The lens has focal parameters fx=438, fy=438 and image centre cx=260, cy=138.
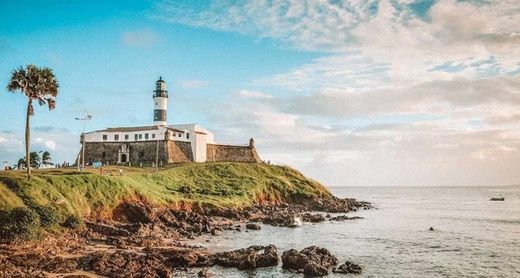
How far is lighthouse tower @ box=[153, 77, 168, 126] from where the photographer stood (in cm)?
10181

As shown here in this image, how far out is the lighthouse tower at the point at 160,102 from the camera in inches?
4008

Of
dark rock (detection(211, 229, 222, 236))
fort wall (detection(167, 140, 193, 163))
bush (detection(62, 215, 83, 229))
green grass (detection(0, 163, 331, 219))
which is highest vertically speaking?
fort wall (detection(167, 140, 193, 163))

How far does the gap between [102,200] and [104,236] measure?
31.2 ft

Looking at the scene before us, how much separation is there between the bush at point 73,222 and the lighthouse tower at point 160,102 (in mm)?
63705

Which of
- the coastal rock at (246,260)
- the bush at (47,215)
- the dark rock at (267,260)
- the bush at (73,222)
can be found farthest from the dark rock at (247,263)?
the bush at (47,215)

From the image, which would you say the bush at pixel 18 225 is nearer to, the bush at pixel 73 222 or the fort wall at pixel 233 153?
the bush at pixel 73 222

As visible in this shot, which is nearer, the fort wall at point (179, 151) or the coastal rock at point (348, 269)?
the coastal rock at point (348, 269)

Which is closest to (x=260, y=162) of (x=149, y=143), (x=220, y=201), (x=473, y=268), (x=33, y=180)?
(x=149, y=143)

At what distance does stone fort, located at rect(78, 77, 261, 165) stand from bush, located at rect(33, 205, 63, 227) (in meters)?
51.4

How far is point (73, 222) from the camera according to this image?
38.9 m

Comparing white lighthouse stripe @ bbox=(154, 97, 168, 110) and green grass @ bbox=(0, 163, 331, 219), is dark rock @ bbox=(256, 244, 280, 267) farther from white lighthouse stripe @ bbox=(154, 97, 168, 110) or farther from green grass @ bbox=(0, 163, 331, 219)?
white lighthouse stripe @ bbox=(154, 97, 168, 110)

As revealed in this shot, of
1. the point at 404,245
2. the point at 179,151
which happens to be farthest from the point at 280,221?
the point at 179,151

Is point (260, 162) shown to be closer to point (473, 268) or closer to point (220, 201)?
point (220, 201)

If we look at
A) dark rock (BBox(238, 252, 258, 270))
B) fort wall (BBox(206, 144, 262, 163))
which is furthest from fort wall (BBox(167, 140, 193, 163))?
dark rock (BBox(238, 252, 258, 270))
